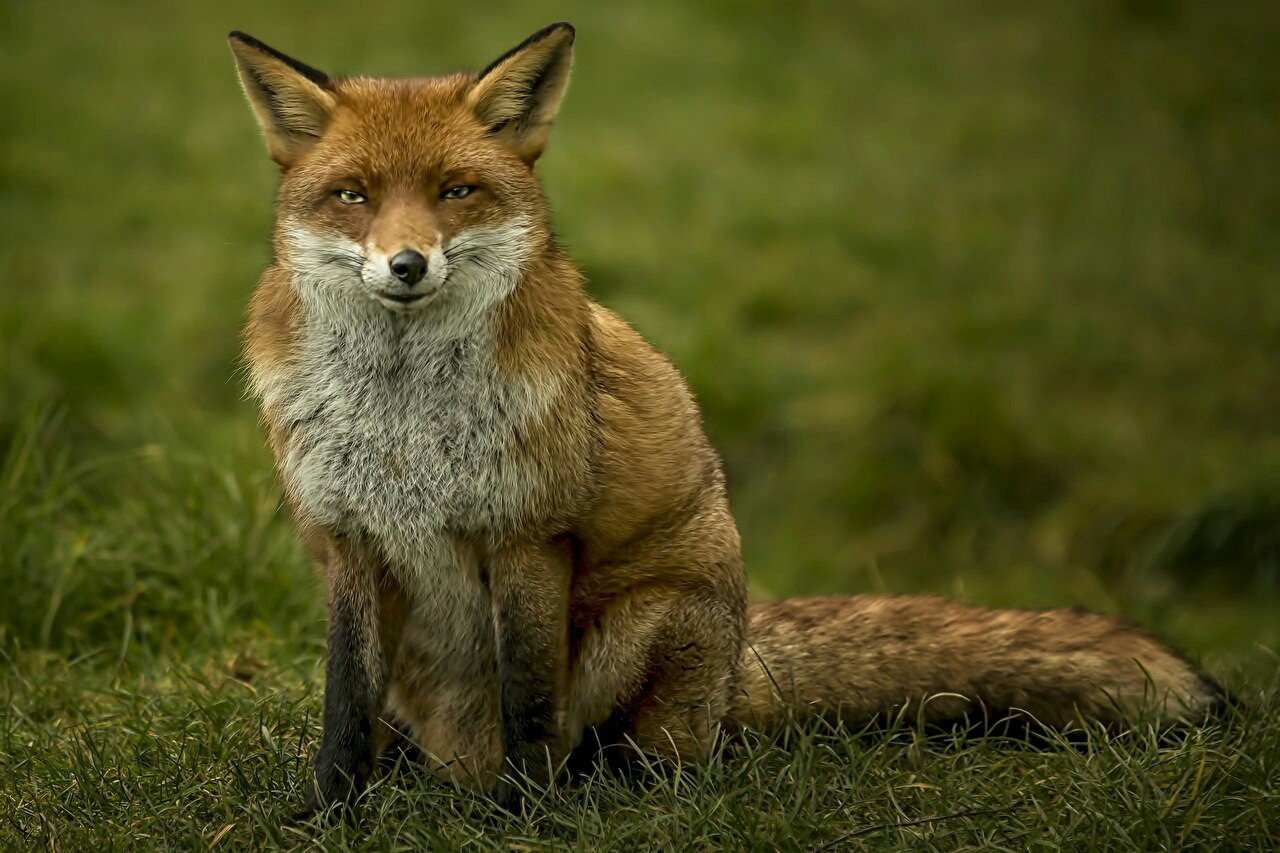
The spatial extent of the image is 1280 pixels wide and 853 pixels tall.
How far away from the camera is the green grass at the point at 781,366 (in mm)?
3992

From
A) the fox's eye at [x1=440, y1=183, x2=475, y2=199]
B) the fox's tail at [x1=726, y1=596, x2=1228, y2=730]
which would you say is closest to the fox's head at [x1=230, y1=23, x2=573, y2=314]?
the fox's eye at [x1=440, y1=183, x2=475, y2=199]

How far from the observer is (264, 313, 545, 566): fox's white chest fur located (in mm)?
3828

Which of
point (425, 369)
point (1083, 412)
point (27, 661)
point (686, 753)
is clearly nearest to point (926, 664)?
point (686, 753)

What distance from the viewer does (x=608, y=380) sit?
4.22 m

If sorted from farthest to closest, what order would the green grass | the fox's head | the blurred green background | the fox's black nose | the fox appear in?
1. the blurred green background
2. the green grass
3. the fox
4. the fox's head
5. the fox's black nose

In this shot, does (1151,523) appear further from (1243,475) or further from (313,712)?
(313,712)

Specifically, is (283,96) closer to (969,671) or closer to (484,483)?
(484,483)

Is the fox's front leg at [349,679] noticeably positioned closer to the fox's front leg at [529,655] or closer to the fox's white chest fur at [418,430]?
the fox's white chest fur at [418,430]

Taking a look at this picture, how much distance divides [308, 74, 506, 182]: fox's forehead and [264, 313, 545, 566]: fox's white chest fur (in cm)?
40

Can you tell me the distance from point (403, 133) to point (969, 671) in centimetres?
226

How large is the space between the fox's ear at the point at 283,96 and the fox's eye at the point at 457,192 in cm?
40

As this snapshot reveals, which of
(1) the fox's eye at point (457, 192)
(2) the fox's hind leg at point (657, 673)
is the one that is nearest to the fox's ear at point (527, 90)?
(1) the fox's eye at point (457, 192)

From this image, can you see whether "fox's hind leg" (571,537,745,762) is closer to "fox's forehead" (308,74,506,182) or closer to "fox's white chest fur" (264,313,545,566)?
"fox's white chest fur" (264,313,545,566)

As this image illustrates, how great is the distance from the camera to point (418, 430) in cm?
385
